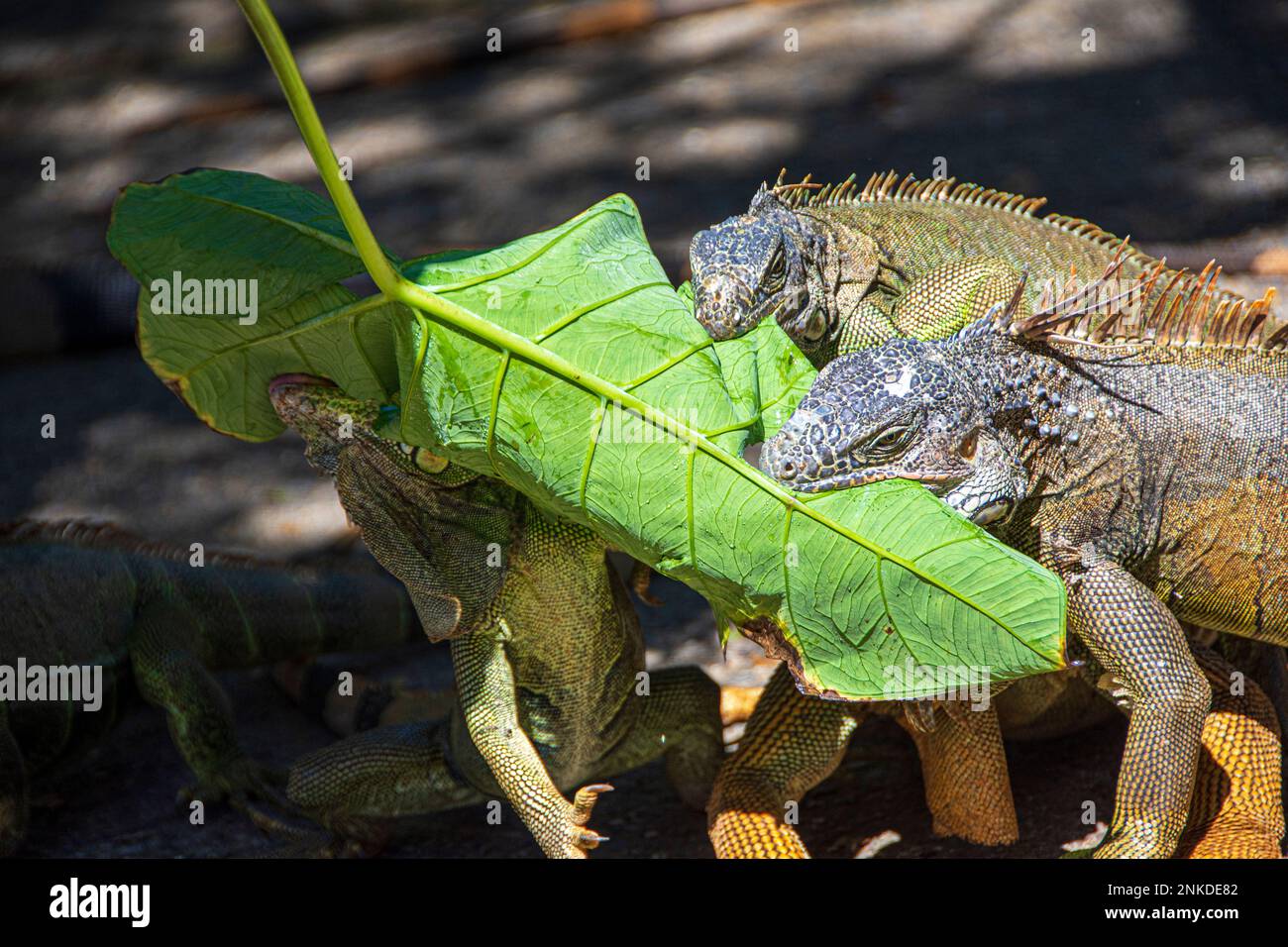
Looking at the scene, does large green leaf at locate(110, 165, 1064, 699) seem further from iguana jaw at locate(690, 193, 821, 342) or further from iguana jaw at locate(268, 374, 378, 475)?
iguana jaw at locate(690, 193, 821, 342)

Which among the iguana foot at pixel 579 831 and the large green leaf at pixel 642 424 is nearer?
the large green leaf at pixel 642 424

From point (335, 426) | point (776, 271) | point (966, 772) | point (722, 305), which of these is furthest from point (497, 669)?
point (776, 271)

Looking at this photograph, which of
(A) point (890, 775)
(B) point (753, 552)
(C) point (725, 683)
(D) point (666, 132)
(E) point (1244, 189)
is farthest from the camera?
(D) point (666, 132)

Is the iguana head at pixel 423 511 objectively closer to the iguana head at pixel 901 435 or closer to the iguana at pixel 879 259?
the iguana at pixel 879 259

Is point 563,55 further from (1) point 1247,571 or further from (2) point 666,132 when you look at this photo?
(1) point 1247,571

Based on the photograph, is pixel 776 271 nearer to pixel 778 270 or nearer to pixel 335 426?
pixel 778 270

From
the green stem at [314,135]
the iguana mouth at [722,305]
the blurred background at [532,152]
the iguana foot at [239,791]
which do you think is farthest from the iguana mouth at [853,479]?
the iguana foot at [239,791]

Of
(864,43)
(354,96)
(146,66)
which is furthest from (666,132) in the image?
(146,66)
